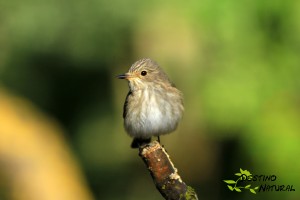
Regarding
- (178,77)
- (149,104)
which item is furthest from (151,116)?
(178,77)

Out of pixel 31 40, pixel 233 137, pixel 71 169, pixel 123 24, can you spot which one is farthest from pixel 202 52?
pixel 31 40

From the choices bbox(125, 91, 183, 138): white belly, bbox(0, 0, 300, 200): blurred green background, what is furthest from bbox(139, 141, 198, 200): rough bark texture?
bbox(0, 0, 300, 200): blurred green background

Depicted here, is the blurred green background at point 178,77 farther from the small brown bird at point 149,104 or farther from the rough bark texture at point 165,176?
the rough bark texture at point 165,176

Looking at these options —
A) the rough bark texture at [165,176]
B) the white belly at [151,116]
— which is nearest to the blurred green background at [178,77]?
the white belly at [151,116]

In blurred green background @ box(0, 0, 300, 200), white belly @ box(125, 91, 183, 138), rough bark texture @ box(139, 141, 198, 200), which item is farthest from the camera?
blurred green background @ box(0, 0, 300, 200)

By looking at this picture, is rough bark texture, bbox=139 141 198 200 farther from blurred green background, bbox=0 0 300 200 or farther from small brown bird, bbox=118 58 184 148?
blurred green background, bbox=0 0 300 200

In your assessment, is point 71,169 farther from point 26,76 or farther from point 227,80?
point 26,76
